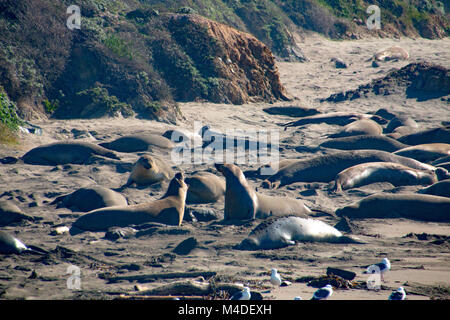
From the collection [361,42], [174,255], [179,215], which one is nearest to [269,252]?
[174,255]

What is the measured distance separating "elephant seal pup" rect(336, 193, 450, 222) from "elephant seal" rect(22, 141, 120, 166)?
388 cm

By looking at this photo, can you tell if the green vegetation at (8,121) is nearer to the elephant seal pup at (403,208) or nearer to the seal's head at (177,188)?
the seal's head at (177,188)

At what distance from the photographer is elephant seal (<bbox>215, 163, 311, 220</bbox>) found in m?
6.21

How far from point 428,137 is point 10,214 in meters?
7.52

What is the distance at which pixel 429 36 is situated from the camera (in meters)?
28.2

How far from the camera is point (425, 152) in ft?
29.8

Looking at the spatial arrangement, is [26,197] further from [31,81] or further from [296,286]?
[31,81]

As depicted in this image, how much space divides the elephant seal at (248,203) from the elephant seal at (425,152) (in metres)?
3.35

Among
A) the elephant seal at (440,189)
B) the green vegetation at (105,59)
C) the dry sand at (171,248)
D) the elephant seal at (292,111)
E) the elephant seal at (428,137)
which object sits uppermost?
the green vegetation at (105,59)

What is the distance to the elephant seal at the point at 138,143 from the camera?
358 inches

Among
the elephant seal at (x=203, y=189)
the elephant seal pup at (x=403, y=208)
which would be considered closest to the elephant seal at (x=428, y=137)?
the elephant seal pup at (x=403, y=208)

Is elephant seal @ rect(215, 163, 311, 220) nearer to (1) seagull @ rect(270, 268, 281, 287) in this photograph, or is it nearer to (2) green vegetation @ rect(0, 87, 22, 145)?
(1) seagull @ rect(270, 268, 281, 287)

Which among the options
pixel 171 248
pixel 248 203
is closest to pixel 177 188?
pixel 248 203

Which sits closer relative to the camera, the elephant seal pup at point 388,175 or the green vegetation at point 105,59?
the elephant seal pup at point 388,175
